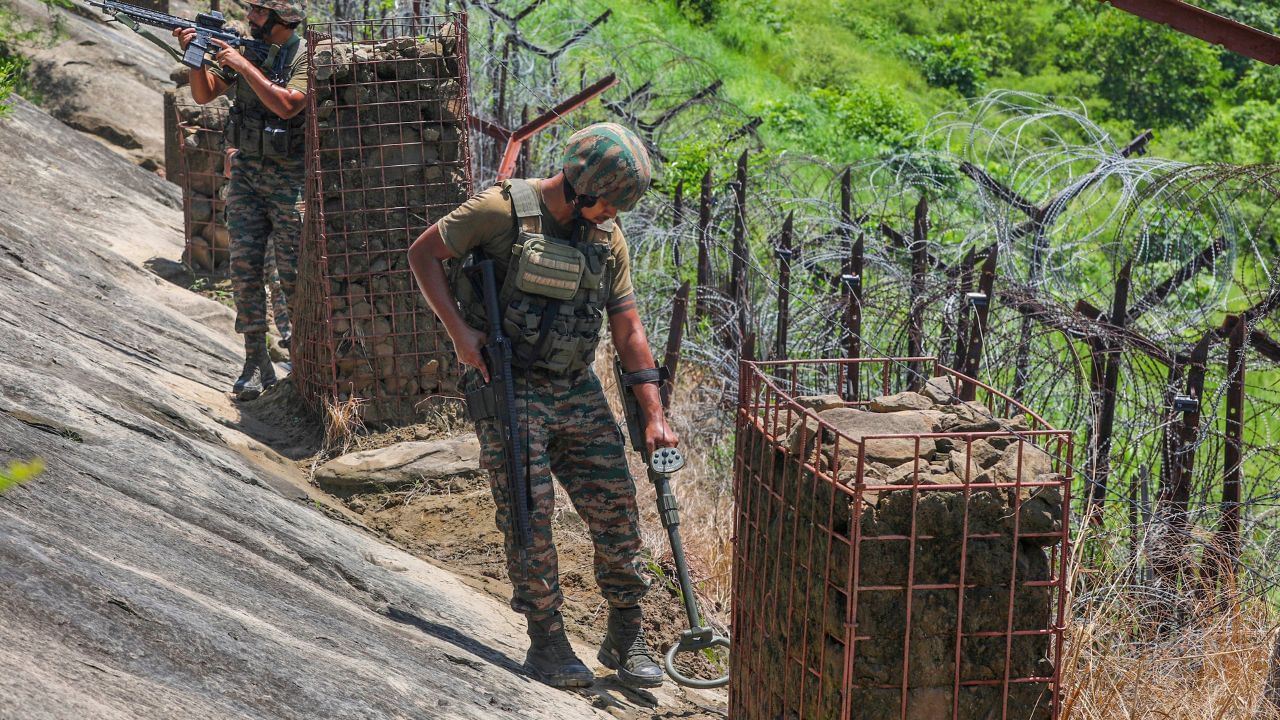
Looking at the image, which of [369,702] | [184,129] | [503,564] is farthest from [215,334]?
[369,702]

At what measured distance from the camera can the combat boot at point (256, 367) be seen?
21.7 feet

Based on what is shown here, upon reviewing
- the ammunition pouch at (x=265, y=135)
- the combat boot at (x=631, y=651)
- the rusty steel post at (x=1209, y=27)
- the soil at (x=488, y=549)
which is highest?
the rusty steel post at (x=1209, y=27)

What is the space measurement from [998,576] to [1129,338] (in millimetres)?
1810

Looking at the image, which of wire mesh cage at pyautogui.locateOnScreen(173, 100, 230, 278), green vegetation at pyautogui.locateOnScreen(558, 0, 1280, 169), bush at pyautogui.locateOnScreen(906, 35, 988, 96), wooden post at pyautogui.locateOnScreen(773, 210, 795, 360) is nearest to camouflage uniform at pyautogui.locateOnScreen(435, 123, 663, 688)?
wooden post at pyautogui.locateOnScreen(773, 210, 795, 360)

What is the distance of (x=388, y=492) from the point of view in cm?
574

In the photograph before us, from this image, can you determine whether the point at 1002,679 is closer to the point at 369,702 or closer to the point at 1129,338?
the point at 369,702

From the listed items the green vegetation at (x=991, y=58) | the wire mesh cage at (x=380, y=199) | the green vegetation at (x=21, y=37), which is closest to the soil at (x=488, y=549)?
the wire mesh cage at (x=380, y=199)

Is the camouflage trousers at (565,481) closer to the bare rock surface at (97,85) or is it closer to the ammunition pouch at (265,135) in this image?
the ammunition pouch at (265,135)

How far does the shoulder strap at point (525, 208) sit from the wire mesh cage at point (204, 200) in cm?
535

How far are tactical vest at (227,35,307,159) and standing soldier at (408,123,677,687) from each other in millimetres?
2683

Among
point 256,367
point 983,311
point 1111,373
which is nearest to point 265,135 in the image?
point 256,367

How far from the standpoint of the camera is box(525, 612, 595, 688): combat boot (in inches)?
159

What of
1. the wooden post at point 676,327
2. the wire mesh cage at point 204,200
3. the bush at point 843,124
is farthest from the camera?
the bush at point 843,124

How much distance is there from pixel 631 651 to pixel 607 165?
1546 millimetres
